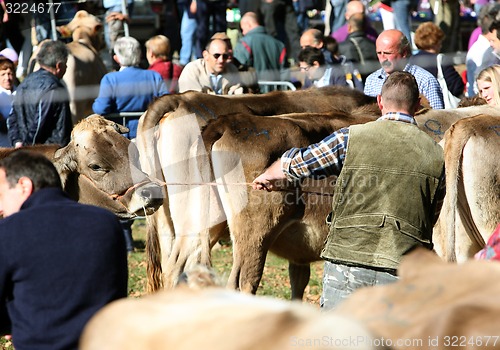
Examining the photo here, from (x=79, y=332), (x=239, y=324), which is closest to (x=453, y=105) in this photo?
(x=79, y=332)

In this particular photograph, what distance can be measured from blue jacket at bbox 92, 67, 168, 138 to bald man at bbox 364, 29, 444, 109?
2.45m

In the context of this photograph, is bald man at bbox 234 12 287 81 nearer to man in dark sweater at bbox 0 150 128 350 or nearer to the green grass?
the green grass

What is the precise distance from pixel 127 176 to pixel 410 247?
2609 mm

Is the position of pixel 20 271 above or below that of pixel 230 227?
above

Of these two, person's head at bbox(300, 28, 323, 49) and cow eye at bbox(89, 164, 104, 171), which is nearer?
cow eye at bbox(89, 164, 104, 171)

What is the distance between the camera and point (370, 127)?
505 cm

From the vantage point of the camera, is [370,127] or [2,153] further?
[2,153]

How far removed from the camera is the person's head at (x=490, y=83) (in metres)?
8.17

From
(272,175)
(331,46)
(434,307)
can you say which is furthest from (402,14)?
(434,307)

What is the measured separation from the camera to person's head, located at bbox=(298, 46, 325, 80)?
10.6m

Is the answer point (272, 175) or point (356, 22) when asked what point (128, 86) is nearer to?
point (356, 22)

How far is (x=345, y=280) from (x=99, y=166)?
2.36 m

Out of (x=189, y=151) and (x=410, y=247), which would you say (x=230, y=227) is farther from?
(x=410, y=247)

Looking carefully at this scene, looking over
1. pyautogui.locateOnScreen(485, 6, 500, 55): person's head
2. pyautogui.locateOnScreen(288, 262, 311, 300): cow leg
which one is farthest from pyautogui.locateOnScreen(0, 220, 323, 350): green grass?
pyautogui.locateOnScreen(485, 6, 500, 55): person's head
